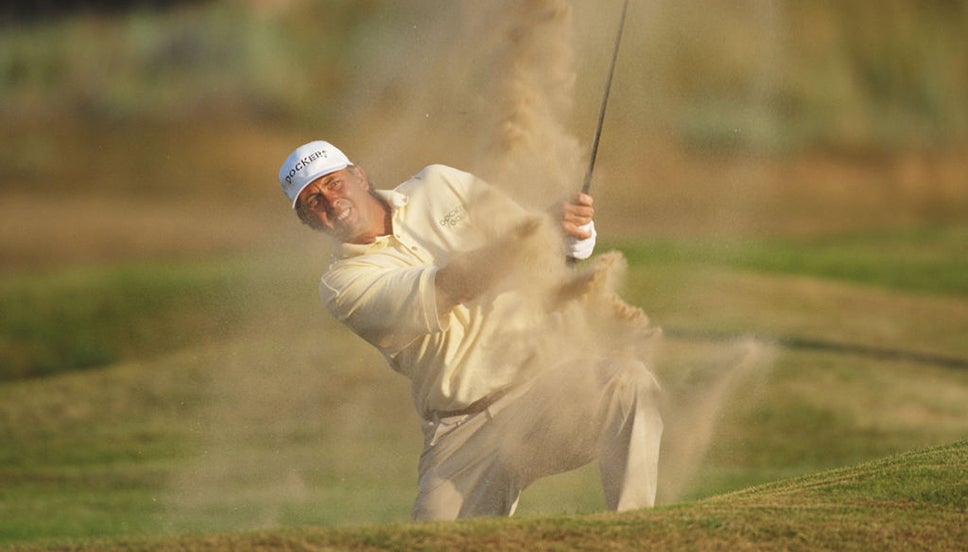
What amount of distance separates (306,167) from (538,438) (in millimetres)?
1285

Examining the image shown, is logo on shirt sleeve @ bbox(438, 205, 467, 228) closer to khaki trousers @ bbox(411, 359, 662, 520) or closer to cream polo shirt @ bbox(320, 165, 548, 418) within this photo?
cream polo shirt @ bbox(320, 165, 548, 418)

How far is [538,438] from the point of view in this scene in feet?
19.9

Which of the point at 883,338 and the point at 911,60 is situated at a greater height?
the point at 911,60

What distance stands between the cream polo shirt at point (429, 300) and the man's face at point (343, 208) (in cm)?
5

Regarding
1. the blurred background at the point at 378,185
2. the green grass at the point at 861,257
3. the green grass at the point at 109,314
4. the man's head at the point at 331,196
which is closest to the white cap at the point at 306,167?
the man's head at the point at 331,196

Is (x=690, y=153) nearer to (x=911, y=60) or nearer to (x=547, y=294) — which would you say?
(x=911, y=60)

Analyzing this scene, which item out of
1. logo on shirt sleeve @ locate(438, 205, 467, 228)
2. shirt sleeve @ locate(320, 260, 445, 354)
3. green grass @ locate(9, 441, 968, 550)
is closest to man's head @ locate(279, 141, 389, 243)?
shirt sleeve @ locate(320, 260, 445, 354)

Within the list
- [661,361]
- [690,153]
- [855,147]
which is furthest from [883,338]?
[855,147]

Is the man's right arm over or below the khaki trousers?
over

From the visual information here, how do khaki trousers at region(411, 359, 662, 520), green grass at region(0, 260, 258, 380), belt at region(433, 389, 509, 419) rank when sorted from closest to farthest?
khaki trousers at region(411, 359, 662, 520)
belt at region(433, 389, 509, 419)
green grass at region(0, 260, 258, 380)

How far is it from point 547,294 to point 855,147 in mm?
28015

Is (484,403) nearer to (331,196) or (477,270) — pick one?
(477,270)

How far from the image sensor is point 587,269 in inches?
240

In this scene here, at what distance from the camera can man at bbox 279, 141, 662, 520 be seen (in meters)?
5.82
